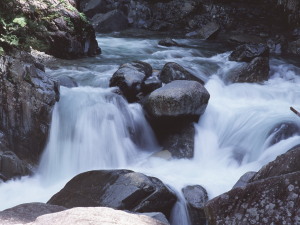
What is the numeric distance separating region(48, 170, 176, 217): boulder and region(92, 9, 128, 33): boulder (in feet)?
39.0

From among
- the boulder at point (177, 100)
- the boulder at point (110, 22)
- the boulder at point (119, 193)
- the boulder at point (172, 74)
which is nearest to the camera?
the boulder at point (119, 193)

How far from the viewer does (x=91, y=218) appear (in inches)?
95.0

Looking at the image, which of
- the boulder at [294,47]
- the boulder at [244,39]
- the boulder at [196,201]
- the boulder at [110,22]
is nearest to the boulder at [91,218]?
the boulder at [196,201]

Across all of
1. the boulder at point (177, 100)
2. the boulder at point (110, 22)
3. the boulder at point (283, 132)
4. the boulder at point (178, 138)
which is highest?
the boulder at point (110, 22)

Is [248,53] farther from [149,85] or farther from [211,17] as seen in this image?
[211,17]

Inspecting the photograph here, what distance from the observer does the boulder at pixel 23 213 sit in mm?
2928

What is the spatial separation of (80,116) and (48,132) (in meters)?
0.83

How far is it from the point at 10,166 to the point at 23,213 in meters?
2.69

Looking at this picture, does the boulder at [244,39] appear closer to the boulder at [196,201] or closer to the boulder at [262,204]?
the boulder at [196,201]

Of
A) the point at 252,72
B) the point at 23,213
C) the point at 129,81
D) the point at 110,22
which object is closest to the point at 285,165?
the point at 23,213

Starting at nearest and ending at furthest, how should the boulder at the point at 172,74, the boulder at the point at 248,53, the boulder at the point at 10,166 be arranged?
the boulder at the point at 10,166
the boulder at the point at 172,74
the boulder at the point at 248,53

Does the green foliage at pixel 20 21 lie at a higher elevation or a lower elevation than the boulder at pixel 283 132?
higher

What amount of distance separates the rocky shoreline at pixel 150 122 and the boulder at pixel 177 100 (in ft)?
0.06

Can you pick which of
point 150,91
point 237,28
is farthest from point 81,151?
point 237,28
